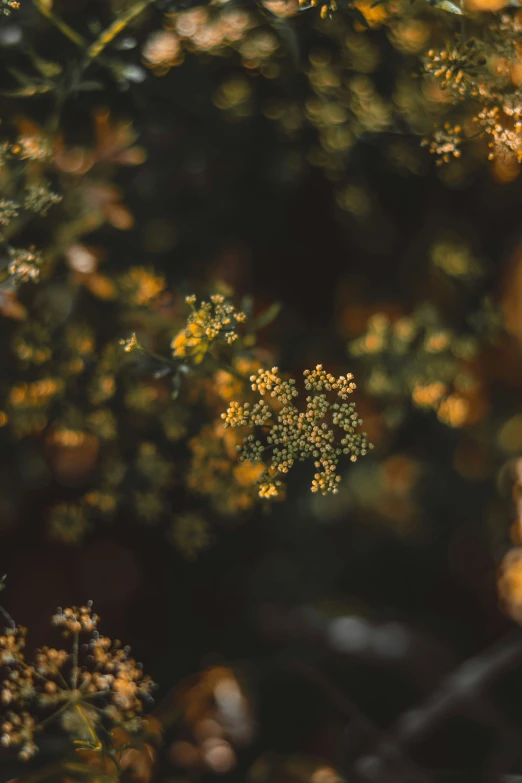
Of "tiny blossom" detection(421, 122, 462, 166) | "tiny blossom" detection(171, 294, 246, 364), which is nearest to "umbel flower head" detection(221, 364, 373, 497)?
"tiny blossom" detection(171, 294, 246, 364)

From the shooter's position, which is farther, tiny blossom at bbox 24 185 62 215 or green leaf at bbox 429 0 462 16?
tiny blossom at bbox 24 185 62 215

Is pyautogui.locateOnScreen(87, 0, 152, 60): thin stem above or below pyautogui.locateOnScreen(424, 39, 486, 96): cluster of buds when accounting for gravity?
above

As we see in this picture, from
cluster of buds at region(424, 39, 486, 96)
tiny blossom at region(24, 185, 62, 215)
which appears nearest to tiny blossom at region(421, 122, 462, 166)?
cluster of buds at region(424, 39, 486, 96)

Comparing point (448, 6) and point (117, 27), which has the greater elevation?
point (117, 27)

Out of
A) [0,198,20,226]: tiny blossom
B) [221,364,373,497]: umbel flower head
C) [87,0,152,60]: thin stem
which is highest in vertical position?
[87,0,152,60]: thin stem

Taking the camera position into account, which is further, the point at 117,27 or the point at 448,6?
the point at 117,27

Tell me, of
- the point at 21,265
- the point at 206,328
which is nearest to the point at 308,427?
the point at 206,328

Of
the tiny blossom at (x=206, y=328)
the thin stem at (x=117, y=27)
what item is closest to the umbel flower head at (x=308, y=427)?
the tiny blossom at (x=206, y=328)

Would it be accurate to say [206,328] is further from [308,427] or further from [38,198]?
[38,198]

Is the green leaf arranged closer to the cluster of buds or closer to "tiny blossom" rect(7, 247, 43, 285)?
the cluster of buds
